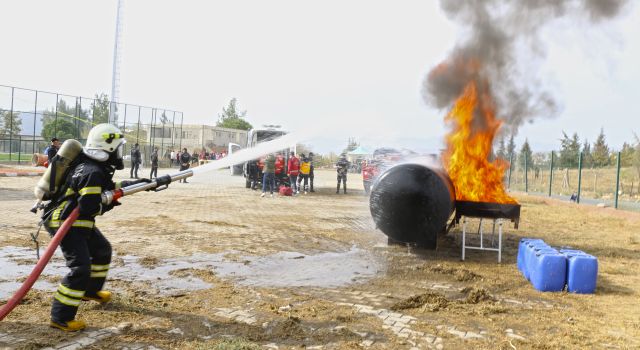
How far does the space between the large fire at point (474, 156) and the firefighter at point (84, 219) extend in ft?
20.8

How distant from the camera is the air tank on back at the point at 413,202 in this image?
8.38 metres

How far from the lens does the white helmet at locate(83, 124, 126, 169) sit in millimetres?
5016

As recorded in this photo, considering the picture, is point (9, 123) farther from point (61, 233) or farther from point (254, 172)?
point (61, 233)

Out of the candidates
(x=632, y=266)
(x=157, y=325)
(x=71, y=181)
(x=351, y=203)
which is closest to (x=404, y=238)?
(x=632, y=266)

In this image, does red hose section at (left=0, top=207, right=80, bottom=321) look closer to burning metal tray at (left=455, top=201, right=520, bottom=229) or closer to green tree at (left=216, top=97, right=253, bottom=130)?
burning metal tray at (left=455, top=201, right=520, bottom=229)

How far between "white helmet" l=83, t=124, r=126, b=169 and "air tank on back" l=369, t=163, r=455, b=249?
15.4 feet

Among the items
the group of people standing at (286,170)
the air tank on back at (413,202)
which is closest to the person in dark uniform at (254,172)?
the group of people standing at (286,170)

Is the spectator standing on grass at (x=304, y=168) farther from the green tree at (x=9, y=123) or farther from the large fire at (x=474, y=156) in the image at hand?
the green tree at (x=9, y=123)

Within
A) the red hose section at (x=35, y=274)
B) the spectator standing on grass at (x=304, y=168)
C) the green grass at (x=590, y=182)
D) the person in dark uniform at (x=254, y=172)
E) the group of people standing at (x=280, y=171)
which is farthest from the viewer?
the green grass at (x=590, y=182)

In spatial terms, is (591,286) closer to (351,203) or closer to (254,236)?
(254,236)

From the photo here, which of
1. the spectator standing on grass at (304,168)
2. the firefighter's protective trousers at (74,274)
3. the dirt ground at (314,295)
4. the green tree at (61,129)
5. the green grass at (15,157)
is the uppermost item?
the green tree at (61,129)

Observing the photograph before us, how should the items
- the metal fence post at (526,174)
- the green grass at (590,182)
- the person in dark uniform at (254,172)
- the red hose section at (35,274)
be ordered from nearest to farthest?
the red hose section at (35,274)
the person in dark uniform at (254,172)
the green grass at (590,182)
the metal fence post at (526,174)

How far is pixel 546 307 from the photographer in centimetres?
614

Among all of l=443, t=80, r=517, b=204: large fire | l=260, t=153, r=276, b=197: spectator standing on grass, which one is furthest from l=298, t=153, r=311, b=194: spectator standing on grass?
l=443, t=80, r=517, b=204: large fire
